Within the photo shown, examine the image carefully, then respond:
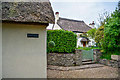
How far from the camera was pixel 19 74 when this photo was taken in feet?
13.6

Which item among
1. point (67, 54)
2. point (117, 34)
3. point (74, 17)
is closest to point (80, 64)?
point (67, 54)

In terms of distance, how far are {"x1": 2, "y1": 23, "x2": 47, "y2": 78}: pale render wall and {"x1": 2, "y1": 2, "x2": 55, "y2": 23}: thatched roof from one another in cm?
46

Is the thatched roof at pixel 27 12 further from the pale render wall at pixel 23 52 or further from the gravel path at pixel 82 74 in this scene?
the gravel path at pixel 82 74

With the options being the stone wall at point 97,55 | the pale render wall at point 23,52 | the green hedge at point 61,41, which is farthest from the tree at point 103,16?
the pale render wall at point 23,52

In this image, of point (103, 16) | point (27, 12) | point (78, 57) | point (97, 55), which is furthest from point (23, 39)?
point (103, 16)

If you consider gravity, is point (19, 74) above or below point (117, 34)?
below

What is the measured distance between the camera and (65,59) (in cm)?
902

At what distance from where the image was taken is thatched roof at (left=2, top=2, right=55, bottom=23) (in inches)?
148

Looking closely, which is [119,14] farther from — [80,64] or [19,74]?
[19,74]

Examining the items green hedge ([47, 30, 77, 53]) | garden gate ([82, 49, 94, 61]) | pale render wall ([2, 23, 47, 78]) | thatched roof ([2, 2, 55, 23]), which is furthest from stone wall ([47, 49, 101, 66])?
thatched roof ([2, 2, 55, 23])

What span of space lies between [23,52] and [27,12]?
1767mm

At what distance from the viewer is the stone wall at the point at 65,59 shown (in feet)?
29.6

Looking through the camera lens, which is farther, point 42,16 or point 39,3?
point 39,3

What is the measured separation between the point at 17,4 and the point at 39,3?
1.02 m
